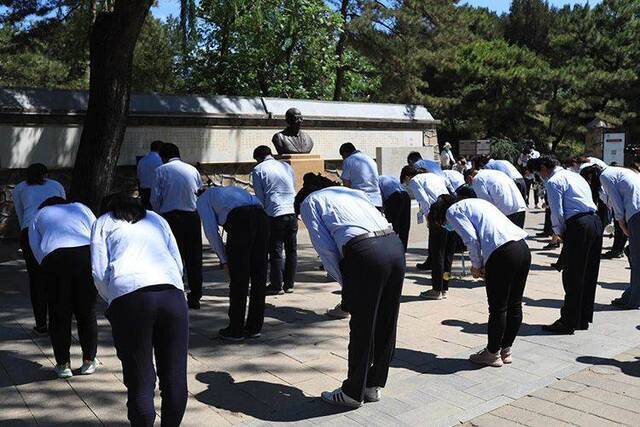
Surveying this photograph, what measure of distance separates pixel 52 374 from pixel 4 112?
6.27 m

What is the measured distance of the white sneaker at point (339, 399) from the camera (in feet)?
13.4

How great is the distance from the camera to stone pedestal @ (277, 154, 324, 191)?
9786mm

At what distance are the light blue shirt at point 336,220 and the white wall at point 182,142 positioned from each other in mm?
7338

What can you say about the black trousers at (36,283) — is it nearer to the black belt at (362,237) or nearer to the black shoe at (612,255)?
the black belt at (362,237)

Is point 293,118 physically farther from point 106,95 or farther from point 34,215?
point 34,215

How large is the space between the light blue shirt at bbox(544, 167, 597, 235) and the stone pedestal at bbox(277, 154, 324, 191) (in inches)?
177

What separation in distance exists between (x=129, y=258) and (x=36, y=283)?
9.76 ft

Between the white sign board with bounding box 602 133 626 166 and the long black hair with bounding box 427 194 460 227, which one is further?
the white sign board with bounding box 602 133 626 166

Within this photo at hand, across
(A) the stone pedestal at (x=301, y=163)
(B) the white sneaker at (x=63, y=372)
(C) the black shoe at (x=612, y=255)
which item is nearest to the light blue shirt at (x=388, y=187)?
(A) the stone pedestal at (x=301, y=163)

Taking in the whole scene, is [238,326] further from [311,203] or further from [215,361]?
[311,203]

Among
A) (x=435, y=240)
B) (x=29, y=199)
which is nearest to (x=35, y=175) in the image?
(x=29, y=199)

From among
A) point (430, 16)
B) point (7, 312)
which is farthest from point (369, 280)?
point (430, 16)

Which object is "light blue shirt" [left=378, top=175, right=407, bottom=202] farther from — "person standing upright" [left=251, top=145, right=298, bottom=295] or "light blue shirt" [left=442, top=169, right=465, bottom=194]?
"person standing upright" [left=251, top=145, right=298, bottom=295]

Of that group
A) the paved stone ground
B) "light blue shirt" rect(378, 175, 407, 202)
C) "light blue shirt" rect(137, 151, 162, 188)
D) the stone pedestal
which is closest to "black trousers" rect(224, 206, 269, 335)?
the paved stone ground
